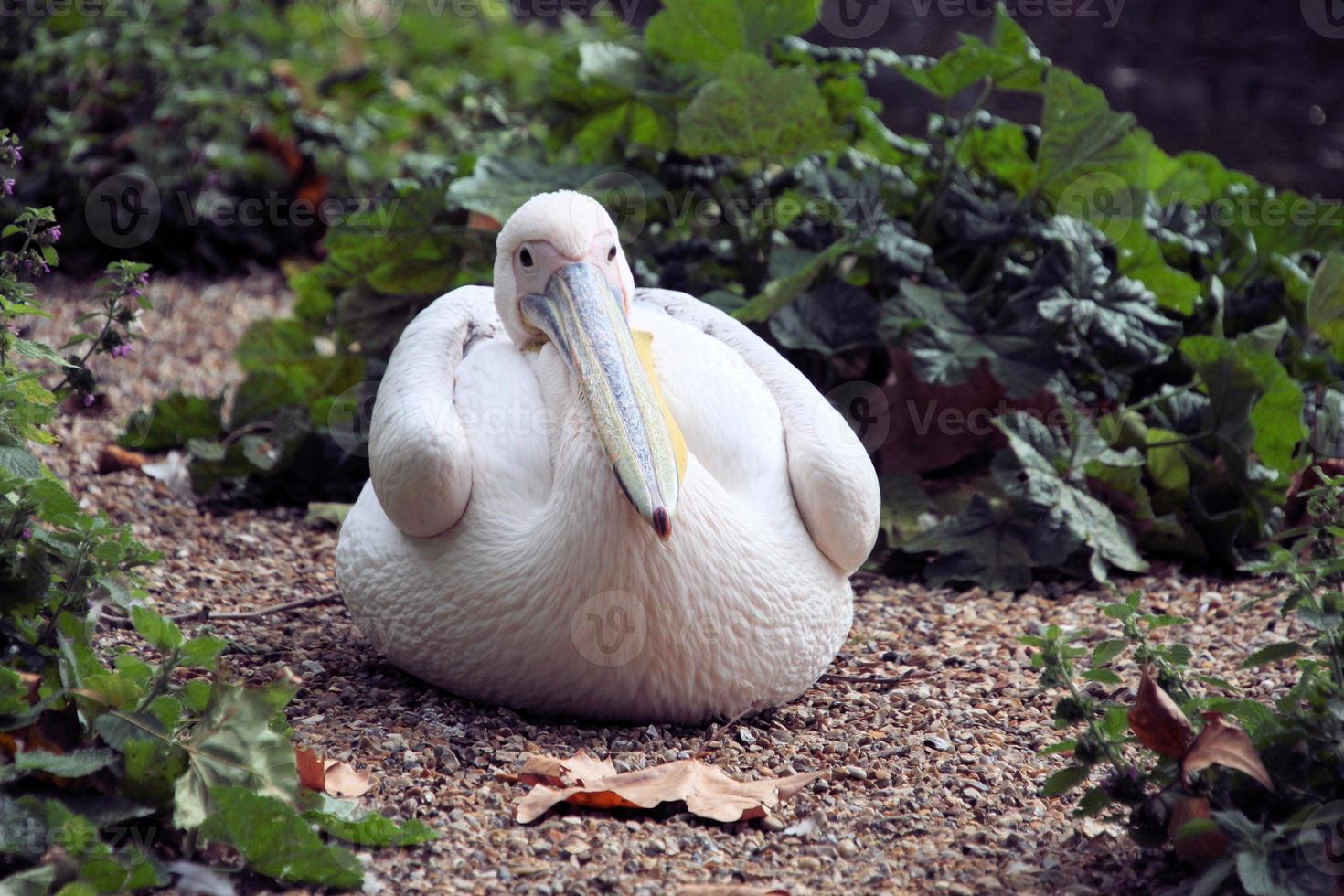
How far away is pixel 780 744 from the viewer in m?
2.76

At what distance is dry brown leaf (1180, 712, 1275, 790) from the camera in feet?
6.64

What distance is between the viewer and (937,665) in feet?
10.7

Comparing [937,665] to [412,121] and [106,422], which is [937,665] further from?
[412,121]

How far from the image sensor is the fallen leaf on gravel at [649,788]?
7.83ft

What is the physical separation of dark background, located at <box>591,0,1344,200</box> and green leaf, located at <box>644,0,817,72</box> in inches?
107

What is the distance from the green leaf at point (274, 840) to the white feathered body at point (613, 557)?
0.69 metres

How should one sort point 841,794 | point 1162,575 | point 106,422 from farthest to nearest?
1. point 106,422
2. point 1162,575
3. point 841,794

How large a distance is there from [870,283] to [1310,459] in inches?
56.9

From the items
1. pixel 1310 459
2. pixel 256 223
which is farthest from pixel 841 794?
pixel 256 223

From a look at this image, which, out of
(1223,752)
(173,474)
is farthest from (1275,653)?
(173,474)

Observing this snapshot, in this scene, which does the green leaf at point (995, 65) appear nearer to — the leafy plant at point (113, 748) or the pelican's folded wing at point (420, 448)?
the pelican's folded wing at point (420, 448)

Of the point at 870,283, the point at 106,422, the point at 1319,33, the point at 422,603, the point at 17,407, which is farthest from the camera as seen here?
the point at 1319,33

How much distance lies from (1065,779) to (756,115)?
254cm

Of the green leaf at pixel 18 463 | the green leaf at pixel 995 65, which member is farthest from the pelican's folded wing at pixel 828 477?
the green leaf at pixel 995 65
